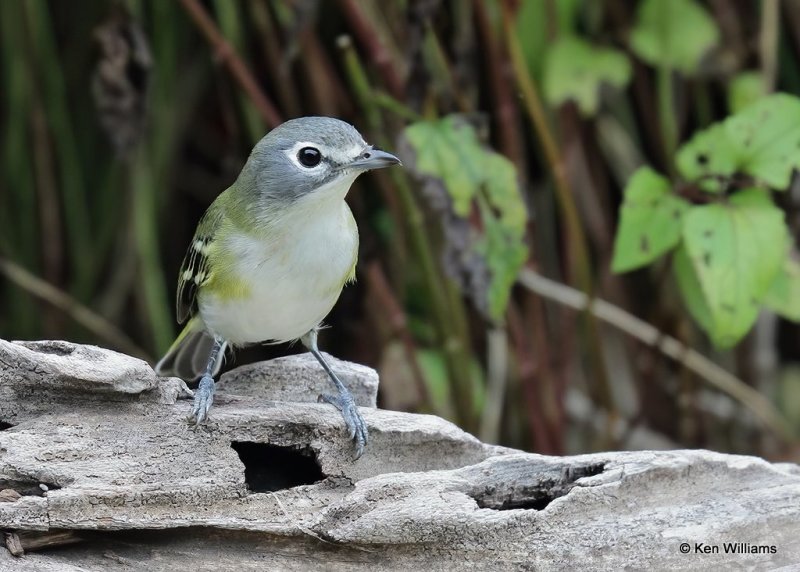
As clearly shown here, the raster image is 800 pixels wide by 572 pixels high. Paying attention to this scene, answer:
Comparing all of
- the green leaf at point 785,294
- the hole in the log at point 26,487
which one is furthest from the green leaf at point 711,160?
the hole in the log at point 26,487

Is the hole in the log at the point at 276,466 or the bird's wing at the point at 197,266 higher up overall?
the bird's wing at the point at 197,266

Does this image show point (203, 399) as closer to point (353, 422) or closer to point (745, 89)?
point (353, 422)

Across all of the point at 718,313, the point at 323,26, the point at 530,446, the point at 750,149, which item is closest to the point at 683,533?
the point at 718,313

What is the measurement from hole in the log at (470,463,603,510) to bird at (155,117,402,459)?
0.42 m

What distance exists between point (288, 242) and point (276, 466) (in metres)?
0.67

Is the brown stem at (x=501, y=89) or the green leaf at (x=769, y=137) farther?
the brown stem at (x=501, y=89)

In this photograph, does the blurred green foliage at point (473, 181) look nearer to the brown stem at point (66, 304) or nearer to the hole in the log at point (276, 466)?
the brown stem at point (66, 304)

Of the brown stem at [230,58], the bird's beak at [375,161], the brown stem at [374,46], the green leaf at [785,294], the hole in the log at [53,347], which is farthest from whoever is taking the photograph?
the brown stem at [230,58]

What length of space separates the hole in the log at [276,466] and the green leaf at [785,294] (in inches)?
76.6

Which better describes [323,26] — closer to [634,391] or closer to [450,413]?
[450,413]

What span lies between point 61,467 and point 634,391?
341cm

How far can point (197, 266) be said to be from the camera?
3428 mm

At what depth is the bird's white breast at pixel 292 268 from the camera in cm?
312

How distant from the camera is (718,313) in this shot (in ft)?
11.2
